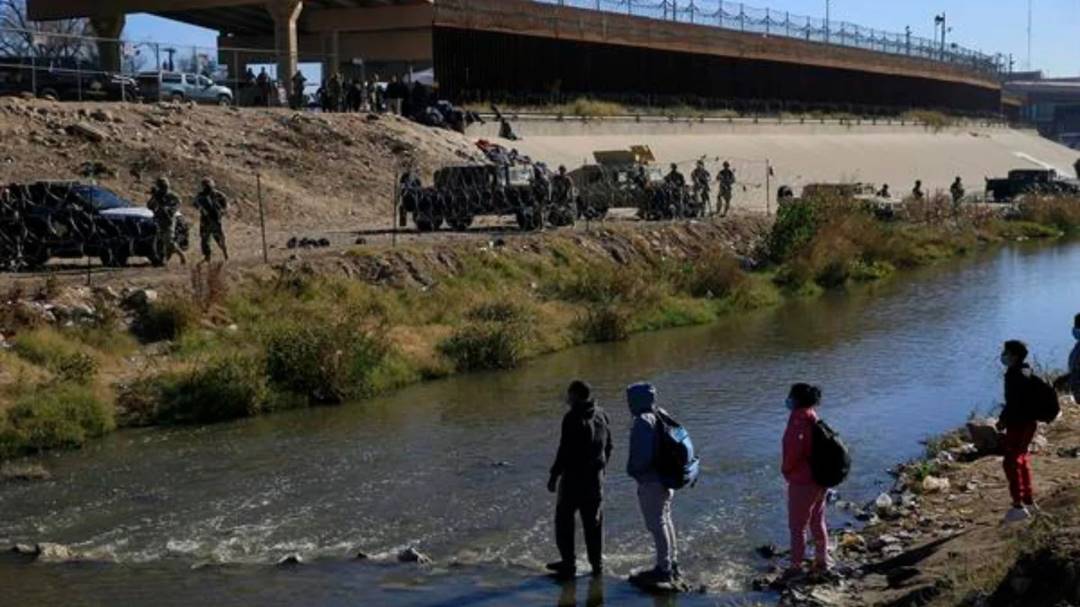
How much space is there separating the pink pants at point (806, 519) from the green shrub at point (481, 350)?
13.3m

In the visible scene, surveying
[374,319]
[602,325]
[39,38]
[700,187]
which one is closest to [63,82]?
[700,187]

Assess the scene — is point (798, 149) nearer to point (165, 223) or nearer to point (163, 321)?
point (165, 223)

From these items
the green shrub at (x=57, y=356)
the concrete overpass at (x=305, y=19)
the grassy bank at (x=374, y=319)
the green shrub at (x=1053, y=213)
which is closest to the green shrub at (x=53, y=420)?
the grassy bank at (x=374, y=319)

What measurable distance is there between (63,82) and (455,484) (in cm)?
2841

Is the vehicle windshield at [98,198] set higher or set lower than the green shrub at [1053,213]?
higher

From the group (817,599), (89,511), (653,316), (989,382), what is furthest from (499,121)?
(817,599)

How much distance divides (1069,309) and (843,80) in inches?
2439

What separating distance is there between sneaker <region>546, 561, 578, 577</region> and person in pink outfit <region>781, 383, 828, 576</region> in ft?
5.92

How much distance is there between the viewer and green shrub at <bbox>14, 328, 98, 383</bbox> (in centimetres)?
1958

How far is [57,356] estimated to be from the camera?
1995cm

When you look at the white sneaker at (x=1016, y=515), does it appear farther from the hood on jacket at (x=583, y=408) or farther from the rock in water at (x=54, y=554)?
the rock in water at (x=54, y=554)

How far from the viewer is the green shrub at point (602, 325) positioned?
27.5 meters

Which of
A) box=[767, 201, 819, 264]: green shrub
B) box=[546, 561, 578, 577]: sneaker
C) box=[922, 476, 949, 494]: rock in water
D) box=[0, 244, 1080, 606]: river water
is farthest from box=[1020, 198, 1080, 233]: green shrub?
box=[546, 561, 578, 577]: sneaker

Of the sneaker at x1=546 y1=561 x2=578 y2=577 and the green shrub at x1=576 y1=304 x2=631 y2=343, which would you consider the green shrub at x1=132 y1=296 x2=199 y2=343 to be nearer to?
the green shrub at x1=576 y1=304 x2=631 y2=343
